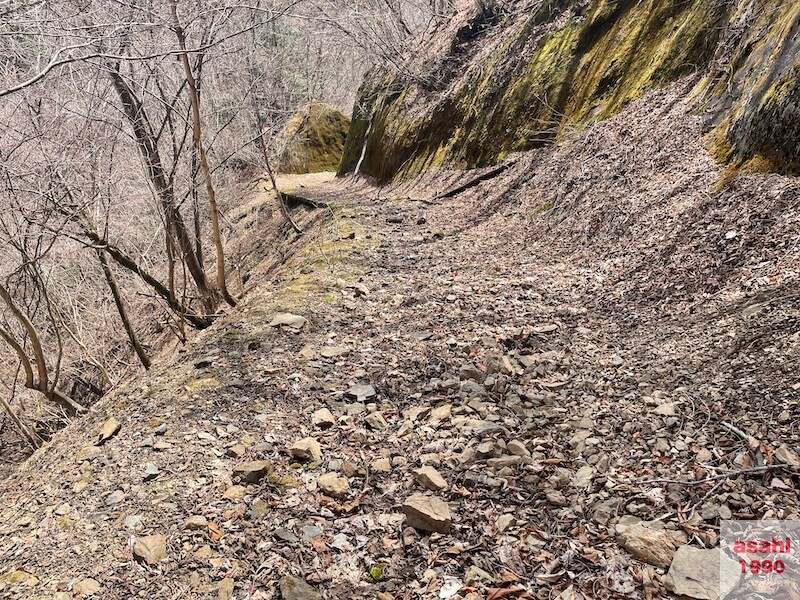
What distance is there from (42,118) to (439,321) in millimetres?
5557

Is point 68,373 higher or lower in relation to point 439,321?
higher

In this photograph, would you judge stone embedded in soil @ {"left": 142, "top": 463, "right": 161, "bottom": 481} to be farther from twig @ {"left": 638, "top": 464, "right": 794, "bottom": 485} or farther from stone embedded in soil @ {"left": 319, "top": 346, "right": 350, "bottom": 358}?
twig @ {"left": 638, "top": 464, "right": 794, "bottom": 485}

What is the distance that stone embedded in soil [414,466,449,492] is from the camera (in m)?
2.56

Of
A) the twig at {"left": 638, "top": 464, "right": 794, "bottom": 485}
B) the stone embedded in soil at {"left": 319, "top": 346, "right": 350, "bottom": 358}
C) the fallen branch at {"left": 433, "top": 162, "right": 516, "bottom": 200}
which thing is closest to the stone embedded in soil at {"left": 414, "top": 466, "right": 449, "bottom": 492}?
the twig at {"left": 638, "top": 464, "right": 794, "bottom": 485}

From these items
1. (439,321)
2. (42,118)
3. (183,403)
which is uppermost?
(42,118)

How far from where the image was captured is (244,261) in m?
14.0

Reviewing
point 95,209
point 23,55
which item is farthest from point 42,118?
point 23,55

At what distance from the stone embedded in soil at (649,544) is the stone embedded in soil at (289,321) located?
315cm

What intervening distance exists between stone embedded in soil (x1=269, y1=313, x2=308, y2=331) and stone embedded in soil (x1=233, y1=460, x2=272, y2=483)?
1.80 metres

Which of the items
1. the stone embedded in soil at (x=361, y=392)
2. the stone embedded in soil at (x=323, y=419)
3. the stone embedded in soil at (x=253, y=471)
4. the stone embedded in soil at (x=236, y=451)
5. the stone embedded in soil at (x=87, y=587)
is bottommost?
the stone embedded in soil at (x=361, y=392)

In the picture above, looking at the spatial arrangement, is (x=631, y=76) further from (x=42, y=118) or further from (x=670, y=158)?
(x=42, y=118)

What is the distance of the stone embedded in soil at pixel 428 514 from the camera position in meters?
2.33

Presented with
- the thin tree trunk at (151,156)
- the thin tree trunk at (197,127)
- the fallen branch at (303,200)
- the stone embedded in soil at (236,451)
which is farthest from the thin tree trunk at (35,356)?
the fallen branch at (303,200)

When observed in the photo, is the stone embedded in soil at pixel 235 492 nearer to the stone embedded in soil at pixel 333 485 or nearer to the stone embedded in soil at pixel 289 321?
the stone embedded in soil at pixel 333 485
